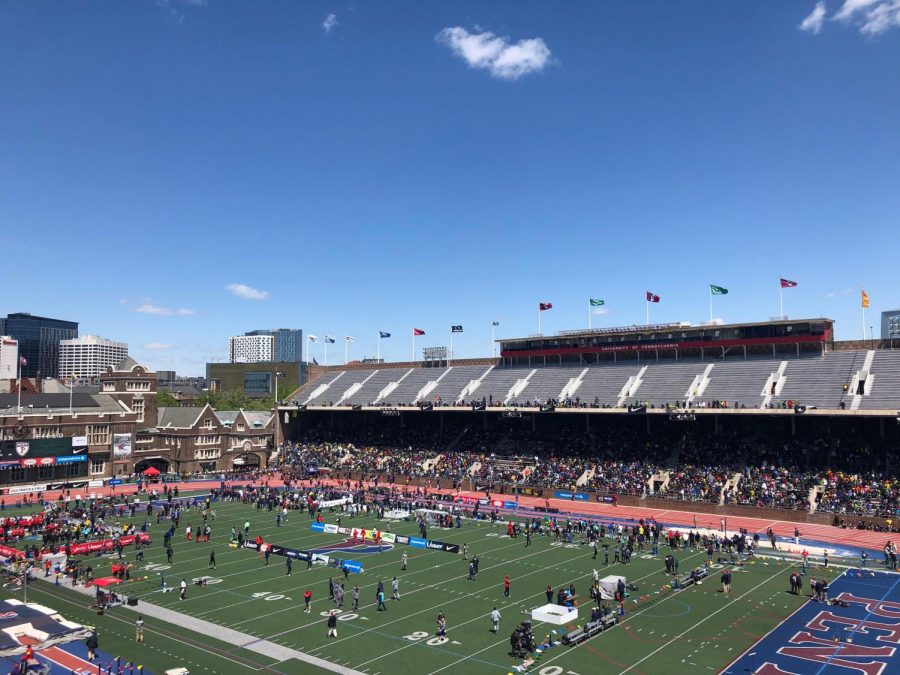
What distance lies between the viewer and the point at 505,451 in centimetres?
7494

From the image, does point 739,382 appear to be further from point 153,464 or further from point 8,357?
point 8,357

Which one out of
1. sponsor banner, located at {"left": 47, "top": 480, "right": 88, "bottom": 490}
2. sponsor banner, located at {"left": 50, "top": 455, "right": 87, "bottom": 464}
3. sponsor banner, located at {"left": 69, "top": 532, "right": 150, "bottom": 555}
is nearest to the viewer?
sponsor banner, located at {"left": 69, "top": 532, "right": 150, "bottom": 555}

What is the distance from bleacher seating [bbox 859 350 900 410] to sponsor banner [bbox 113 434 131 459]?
2804 inches

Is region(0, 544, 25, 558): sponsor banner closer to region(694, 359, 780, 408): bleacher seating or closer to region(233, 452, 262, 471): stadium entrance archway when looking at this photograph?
region(233, 452, 262, 471): stadium entrance archway

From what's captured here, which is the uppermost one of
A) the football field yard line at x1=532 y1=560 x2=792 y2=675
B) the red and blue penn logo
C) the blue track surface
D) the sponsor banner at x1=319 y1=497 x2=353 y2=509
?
the sponsor banner at x1=319 y1=497 x2=353 y2=509

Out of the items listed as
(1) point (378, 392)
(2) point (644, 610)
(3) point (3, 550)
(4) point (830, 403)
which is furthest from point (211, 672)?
(1) point (378, 392)

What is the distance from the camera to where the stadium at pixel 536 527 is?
88.6 ft

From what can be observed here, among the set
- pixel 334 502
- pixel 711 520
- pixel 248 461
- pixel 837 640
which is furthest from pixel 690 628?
pixel 248 461

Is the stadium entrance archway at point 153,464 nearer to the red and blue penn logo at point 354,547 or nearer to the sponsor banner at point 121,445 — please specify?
the sponsor banner at point 121,445

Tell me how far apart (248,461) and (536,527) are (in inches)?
2059

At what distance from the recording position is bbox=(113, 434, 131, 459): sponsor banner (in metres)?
78.1

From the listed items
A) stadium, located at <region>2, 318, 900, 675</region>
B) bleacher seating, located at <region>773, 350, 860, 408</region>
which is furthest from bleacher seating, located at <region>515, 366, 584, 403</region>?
bleacher seating, located at <region>773, 350, 860, 408</region>

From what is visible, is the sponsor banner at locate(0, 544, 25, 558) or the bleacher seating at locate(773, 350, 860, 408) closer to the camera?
the sponsor banner at locate(0, 544, 25, 558)

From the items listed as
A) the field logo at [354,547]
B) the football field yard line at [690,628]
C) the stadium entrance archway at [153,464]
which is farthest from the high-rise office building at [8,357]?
the football field yard line at [690,628]
